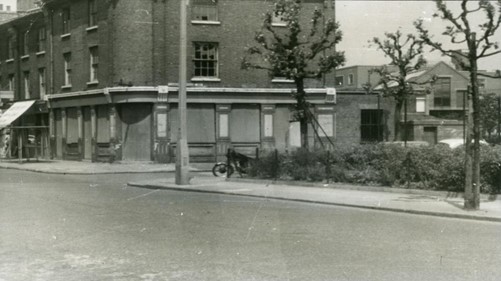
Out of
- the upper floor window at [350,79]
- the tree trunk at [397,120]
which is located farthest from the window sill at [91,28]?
the upper floor window at [350,79]

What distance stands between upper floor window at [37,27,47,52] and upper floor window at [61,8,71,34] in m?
2.63

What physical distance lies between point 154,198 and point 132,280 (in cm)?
943

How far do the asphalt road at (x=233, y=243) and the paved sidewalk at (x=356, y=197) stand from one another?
57cm

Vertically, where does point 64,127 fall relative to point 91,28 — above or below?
below

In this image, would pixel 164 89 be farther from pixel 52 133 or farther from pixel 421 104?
pixel 421 104

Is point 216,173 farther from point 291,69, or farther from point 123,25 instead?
point 123,25

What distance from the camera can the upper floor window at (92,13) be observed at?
3431cm

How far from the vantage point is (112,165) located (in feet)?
101

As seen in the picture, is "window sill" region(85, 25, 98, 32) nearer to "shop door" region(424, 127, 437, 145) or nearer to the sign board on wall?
the sign board on wall

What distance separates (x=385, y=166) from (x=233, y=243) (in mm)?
9289

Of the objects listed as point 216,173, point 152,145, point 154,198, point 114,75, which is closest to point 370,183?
point 154,198

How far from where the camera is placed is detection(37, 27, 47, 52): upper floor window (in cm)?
3900

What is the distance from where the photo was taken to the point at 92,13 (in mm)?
34562

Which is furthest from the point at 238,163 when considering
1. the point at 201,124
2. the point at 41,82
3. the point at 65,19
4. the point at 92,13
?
the point at 41,82
